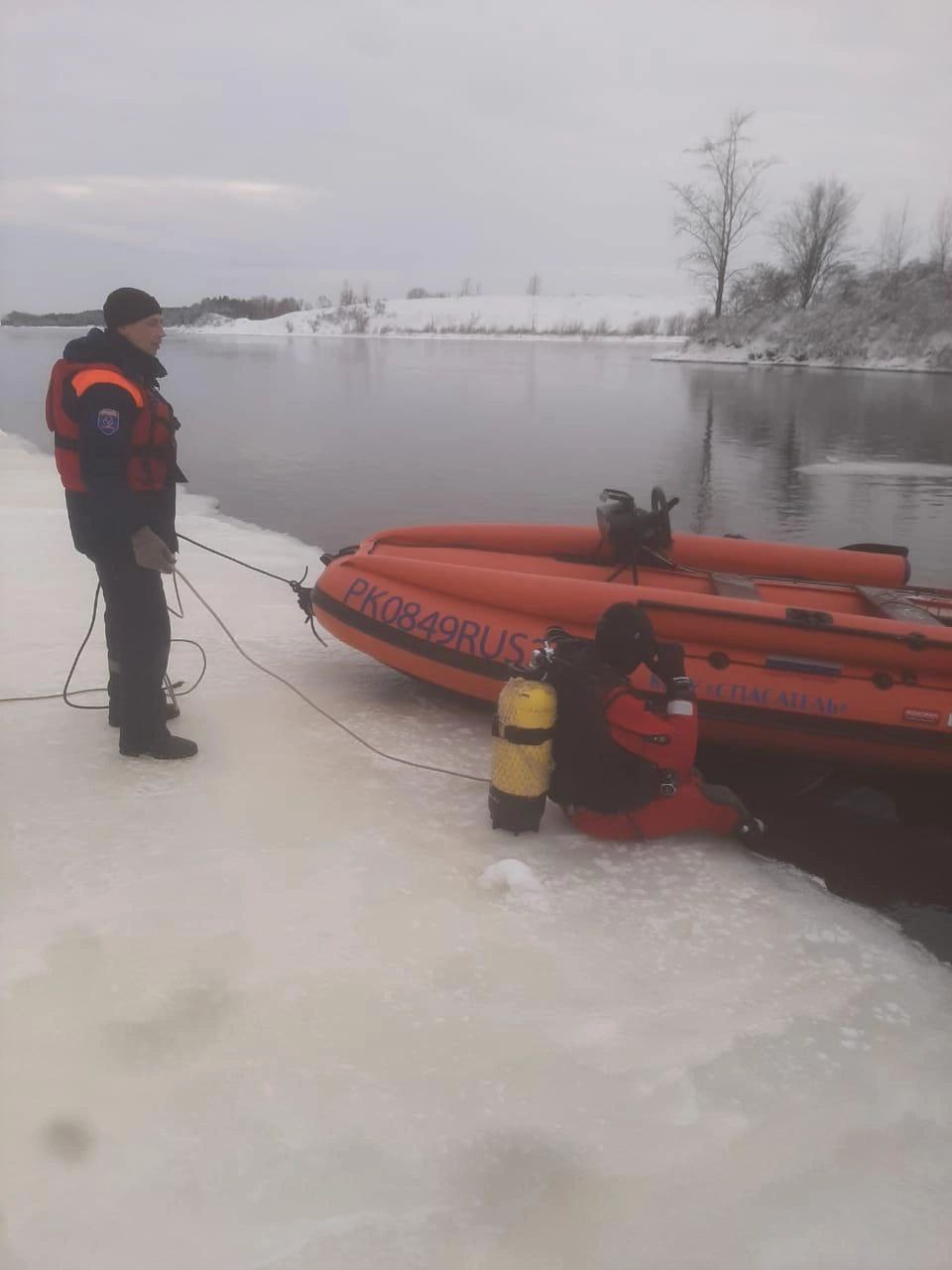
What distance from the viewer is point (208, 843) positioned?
3.06 metres

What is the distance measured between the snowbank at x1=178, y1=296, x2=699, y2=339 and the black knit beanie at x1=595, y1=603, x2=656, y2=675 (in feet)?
309

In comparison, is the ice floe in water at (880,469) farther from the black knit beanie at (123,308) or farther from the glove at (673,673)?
the black knit beanie at (123,308)

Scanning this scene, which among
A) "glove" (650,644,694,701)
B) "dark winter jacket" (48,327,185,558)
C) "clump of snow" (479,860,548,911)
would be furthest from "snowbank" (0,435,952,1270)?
"dark winter jacket" (48,327,185,558)

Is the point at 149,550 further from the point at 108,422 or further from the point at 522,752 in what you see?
the point at 522,752

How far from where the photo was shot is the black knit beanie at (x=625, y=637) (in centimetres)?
306

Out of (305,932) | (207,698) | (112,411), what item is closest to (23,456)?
(207,698)

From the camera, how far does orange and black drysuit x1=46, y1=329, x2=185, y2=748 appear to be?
312cm

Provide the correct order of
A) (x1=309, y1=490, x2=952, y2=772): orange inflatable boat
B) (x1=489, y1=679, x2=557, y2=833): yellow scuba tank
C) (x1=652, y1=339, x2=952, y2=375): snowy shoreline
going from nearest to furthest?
1. (x1=489, y1=679, x2=557, y2=833): yellow scuba tank
2. (x1=309, y1=490, x2=952, y2=772): orange inflatable boat
3. (x1=652, y1=339, x2=952, y2=375): snowy shoreline

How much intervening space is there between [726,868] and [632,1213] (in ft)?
4.85

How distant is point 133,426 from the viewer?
319 centimetres

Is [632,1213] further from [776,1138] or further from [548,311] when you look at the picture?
[548,311]

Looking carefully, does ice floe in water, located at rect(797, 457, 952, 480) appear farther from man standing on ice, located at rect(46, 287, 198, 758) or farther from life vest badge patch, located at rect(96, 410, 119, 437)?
life vest badge patch, located at rect(96, 410, 119, 437)

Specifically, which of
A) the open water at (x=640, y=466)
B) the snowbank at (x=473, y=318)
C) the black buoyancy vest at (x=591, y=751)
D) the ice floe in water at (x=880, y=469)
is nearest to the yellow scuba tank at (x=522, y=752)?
the black buoyancy vest at (x=591, y=751)

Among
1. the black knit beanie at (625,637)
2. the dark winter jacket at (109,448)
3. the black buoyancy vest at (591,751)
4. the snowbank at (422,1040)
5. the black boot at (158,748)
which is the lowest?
the snowbank at (422,1040)
